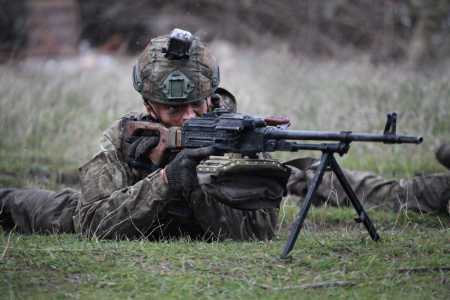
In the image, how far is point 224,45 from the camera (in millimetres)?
16078

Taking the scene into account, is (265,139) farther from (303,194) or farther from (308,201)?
(303,194)

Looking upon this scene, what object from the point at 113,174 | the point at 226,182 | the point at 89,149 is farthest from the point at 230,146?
the point at 89,149

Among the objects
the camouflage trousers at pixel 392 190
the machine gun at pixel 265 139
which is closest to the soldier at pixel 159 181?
the machine gun at pixel 265 139

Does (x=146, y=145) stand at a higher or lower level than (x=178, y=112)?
lower

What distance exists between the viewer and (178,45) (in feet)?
14.6

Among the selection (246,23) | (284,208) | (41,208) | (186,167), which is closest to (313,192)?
(186,167)

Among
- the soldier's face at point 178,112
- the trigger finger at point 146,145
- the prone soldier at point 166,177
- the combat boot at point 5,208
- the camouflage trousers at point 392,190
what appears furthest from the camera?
the camouflage trousers at point 392,190

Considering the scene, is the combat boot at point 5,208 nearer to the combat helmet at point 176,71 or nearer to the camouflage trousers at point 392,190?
the combat helmet at point 176,71

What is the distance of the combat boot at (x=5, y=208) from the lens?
5910 millimetres

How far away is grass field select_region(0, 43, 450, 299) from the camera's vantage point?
306cm

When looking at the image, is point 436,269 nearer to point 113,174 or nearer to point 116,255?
point 116,255

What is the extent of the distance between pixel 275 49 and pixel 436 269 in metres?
12.4

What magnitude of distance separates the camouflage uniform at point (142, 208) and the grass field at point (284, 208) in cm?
26

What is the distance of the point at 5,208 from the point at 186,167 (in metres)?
2.96
